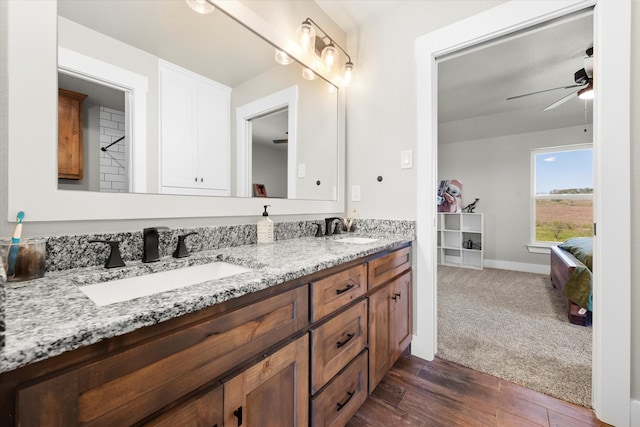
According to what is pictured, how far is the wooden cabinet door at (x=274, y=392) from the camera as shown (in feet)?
2.37

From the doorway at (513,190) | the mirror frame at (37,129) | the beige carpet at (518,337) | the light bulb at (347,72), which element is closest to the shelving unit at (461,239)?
the doorway at (513,190)

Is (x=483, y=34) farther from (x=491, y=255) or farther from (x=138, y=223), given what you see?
(x=491, y=255)

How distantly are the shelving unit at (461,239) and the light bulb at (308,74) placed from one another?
4.01 meters

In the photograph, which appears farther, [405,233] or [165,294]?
[405,233]

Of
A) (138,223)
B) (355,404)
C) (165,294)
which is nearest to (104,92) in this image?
(138,223)

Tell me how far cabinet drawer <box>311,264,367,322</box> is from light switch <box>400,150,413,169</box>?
3.05ft

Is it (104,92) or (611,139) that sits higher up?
(104,92)

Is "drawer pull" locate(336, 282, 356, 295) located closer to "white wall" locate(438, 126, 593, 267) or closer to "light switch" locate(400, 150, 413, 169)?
"light switch" locate(400, 150, 413, 169)

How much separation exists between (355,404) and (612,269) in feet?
4.54

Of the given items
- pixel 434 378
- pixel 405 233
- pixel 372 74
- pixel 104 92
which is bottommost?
pixel 434 378

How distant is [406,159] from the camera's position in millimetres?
1931

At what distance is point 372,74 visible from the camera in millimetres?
2129

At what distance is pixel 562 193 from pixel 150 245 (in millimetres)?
5525

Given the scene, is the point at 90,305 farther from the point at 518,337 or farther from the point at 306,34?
the point at 518,337
